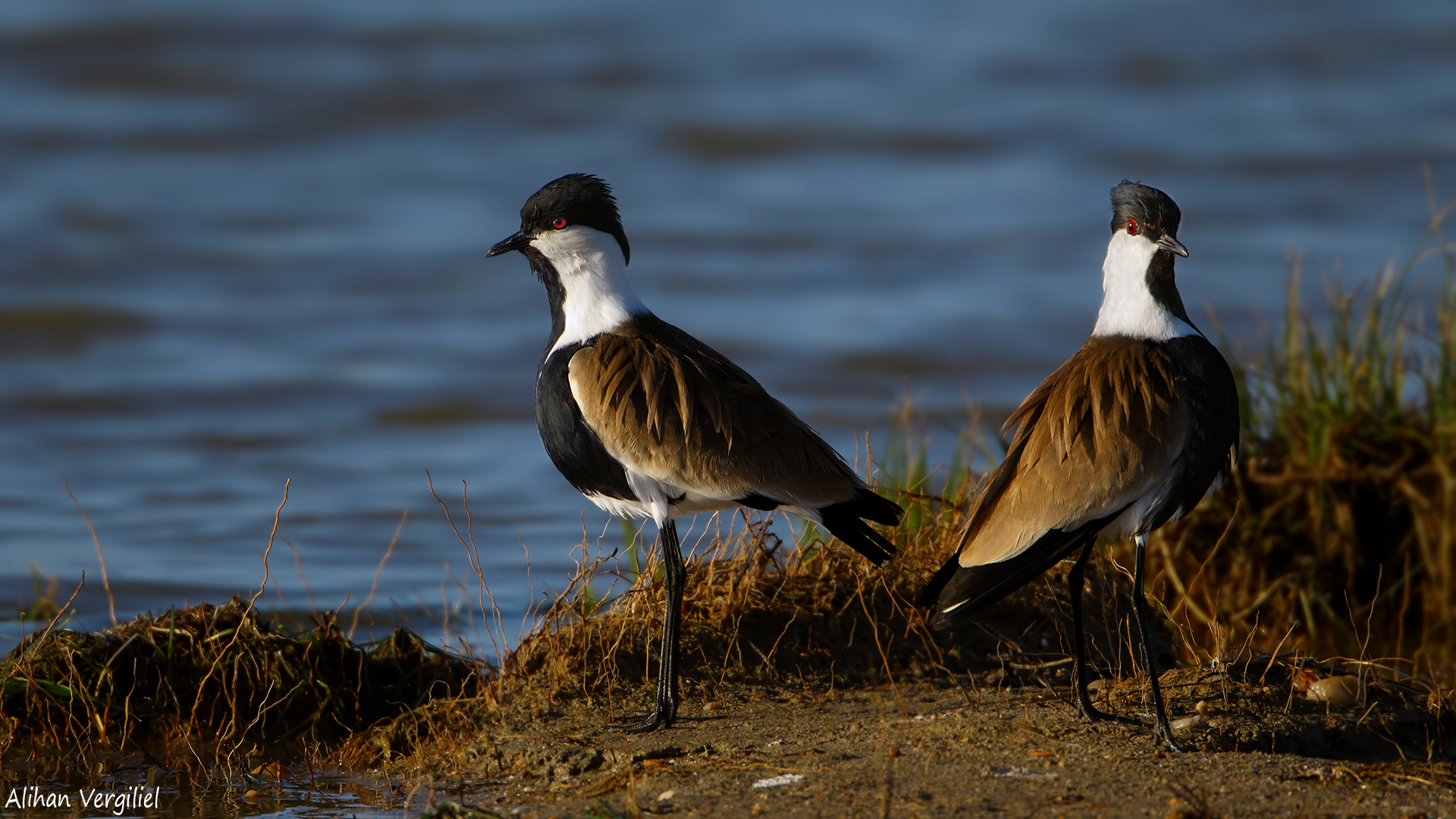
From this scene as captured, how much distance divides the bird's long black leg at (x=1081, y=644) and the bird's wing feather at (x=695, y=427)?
0.76 meters

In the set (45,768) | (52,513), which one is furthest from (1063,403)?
(52,513)

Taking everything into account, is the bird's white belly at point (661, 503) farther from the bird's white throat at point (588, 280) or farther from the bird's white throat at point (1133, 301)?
the bird's white throat at point (1133, 301)

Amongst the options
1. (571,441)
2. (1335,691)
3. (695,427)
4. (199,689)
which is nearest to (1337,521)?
(1335,691)

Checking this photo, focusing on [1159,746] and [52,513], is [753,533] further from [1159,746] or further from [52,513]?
[52,513]

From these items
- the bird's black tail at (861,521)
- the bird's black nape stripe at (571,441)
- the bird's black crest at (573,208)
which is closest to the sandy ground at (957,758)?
the bird's black tail at (861,521)

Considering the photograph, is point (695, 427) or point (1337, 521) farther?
point (1337, 521)

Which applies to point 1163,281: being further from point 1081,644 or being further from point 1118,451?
point 1081,644

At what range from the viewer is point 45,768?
4684 mm

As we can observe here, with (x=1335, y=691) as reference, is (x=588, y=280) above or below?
above

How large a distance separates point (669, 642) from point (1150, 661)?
1.44 m

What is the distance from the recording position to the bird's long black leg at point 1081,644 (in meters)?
4.34

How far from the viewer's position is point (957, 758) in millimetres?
4062

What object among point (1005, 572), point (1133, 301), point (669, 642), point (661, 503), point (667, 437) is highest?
point (1133, 301)

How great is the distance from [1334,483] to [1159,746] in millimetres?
3105
